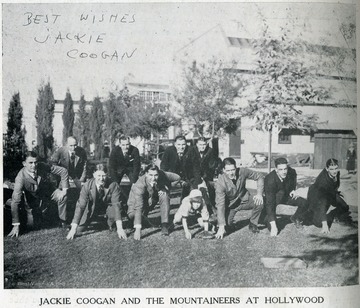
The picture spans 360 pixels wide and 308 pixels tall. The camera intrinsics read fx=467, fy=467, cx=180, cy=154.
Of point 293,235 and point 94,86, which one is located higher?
point 94,86

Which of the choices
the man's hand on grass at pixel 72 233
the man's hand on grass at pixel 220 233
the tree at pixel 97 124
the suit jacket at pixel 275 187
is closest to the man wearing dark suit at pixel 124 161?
the tree at pixel 97 124

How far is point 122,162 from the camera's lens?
314cm

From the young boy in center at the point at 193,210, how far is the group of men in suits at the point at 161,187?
0.13 ft

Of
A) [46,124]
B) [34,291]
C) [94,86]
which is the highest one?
[94,86]

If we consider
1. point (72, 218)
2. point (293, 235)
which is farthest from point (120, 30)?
point (293, 235)

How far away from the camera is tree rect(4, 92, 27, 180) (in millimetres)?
3082

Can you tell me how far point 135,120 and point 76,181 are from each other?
0.57m

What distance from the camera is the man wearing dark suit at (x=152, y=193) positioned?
3160mm

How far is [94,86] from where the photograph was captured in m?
3.10

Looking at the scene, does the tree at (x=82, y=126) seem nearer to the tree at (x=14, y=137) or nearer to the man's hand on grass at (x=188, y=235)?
the tree at (x=14, y=137)

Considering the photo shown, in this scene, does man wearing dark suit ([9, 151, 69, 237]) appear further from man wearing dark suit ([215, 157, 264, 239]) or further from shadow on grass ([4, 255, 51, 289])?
man wearing dark suit ([215, 157, 264, 239])

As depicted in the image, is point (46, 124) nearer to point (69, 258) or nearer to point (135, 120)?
point (135, 120)

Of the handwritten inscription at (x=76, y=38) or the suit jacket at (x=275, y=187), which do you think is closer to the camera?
the handwritten inscription at (x=76, y=38)

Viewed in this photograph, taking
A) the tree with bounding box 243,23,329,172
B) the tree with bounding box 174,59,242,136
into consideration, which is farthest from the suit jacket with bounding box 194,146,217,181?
the tree with bounding box 243,23,329,172
